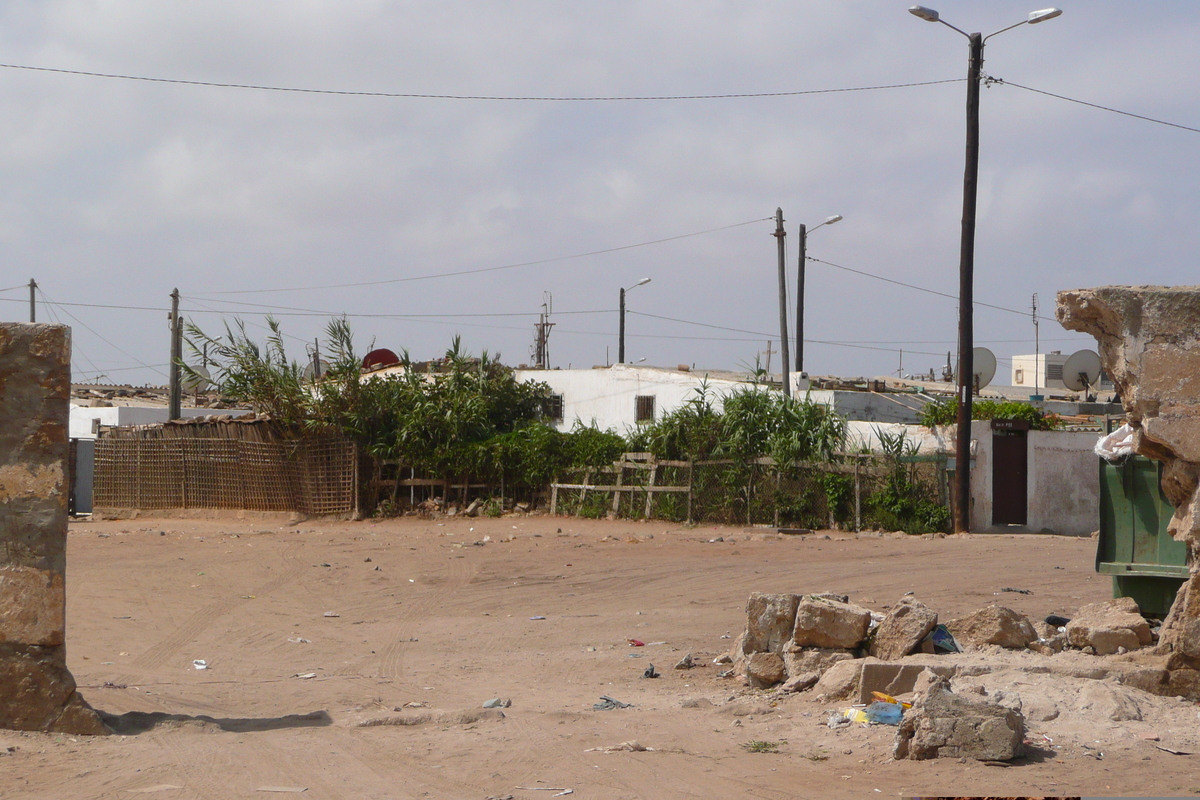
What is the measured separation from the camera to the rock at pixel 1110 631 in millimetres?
7570

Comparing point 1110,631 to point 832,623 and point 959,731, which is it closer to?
point 832,623

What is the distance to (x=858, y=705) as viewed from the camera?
273 inches

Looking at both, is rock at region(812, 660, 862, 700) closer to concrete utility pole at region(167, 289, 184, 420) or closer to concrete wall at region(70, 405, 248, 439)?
concrete utility pole at region(167, 289, 184, 420)

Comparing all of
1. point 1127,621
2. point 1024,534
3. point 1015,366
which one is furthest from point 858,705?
point 1015,366

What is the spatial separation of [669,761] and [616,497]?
1582 centimetres

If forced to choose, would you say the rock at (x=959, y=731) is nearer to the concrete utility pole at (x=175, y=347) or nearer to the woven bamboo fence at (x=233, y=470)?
the woven bamboo fence at (x=233, y=470)

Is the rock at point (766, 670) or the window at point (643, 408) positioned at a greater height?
the window at point (643, 408)

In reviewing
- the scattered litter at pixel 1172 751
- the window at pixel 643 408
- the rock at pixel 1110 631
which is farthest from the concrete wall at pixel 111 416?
the scattered litter at pixel 1172 751

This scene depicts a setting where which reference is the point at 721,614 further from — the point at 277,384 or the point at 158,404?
the point at 158,404

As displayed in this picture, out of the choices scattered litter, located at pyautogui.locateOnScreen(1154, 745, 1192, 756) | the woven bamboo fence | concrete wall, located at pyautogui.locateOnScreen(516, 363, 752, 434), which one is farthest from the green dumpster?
the woven bamboo fence

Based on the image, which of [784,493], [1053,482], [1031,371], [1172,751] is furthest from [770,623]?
[1031,371]

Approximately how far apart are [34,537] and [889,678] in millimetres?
5560

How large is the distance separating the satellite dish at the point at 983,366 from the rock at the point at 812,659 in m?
17.4

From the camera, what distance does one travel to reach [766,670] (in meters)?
8.01
